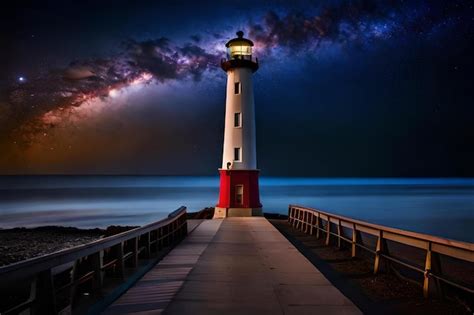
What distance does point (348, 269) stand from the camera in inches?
334

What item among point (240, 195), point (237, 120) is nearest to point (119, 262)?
point (240, 195)

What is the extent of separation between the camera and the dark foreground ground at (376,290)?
18.3 feet

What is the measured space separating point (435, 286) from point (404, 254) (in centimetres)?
748

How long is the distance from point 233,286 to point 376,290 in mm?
2393

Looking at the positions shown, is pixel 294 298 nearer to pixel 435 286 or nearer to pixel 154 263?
pixel 435 286

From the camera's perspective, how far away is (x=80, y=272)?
24.2 feet

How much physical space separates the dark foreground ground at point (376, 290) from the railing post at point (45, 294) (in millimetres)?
3979

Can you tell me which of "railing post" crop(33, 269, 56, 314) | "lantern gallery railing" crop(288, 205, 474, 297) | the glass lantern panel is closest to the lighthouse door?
the glass lantern panel

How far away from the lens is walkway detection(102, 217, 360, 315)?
5.08m

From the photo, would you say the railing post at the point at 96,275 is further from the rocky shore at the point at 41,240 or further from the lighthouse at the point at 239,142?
the lighthouse at the point at 239,142

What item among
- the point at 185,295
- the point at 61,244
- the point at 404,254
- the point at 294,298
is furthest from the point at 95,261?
the point at 61,244

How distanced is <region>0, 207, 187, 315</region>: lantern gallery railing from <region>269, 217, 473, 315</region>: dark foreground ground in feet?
12.0

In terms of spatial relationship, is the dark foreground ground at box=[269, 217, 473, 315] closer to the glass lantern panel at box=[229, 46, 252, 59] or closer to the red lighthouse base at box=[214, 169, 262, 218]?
the red lighthouse base at box=[214, 169, 262, 218]

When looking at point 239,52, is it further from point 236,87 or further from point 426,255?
point 426,255
